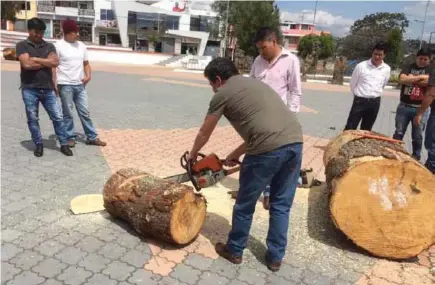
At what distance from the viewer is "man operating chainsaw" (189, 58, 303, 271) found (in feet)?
9.27

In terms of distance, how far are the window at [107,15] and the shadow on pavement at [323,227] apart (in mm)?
56726

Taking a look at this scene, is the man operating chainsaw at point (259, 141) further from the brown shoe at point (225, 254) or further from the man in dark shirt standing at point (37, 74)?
the man in dark shirt standing at point (37, 74)

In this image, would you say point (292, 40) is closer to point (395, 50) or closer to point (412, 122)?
point (395, 50)

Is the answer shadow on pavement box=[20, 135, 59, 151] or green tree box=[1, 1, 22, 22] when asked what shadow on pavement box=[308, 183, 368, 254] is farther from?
green tree box=[1, 1, 22, 22]

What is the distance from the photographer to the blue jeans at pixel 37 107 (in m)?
5.18

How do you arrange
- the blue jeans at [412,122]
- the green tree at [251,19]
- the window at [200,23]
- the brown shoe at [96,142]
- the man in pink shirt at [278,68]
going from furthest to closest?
the window at [200,23] < the green tree at [251,19] < the brown shoe at [96,142] < the blue jeans at [412,122] < the man in pink shirt at [278,68]

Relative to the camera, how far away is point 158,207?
3.25m

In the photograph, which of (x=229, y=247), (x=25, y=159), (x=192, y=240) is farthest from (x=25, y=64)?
(x=229, y=247)

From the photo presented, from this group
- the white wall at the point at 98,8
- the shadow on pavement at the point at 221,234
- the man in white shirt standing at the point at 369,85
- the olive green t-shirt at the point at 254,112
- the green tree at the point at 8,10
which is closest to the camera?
the olive green t-shirt at the point at 254,112

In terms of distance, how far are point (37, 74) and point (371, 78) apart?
4.71 meters

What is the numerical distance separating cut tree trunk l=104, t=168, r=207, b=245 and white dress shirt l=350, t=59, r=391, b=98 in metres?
3.64

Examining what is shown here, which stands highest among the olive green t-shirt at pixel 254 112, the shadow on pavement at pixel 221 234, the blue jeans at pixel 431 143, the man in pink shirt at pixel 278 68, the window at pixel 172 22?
the window at pixel 172 22

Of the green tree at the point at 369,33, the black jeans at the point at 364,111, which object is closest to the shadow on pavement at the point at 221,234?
the black jeans at the point at 364,111

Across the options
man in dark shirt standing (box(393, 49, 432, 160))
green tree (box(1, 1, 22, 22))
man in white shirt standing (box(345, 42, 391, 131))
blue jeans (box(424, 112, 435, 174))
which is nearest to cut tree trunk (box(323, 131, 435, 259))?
blue jeans (box(424, 112, 435, 174))
